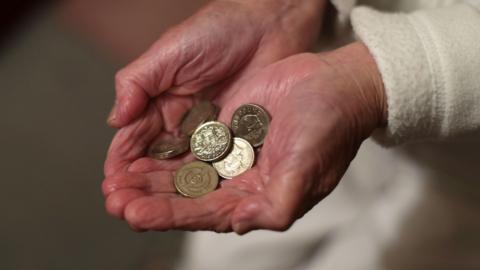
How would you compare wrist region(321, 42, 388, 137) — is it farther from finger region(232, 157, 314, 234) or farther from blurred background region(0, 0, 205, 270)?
blurred background region(0, 0, 205, 270)

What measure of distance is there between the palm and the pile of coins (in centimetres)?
2

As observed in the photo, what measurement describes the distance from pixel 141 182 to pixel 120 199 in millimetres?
58

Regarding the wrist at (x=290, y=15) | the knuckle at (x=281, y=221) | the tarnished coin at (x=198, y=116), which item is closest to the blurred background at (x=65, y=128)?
the tarnished coin at (x=198, y=116)

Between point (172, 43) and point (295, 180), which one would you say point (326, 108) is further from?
point (172, 43)

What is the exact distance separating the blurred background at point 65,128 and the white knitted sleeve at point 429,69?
833 millimetres

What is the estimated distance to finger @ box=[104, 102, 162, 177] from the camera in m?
0.79

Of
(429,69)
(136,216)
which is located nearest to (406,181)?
(429,69)

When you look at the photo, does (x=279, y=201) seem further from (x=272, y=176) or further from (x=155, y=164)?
(x=155, y=164)

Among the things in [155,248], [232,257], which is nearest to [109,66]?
[155,248]

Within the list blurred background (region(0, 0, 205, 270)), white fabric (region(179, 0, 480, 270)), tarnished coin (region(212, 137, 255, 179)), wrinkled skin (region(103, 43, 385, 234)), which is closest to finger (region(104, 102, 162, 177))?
wrinkled skin (region(103, 43, 385, 234))

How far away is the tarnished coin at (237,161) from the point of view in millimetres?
765

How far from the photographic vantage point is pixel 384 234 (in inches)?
37.3

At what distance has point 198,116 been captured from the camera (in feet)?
2.79

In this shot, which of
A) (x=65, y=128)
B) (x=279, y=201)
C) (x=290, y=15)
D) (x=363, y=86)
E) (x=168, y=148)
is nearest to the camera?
(x=279, y=201)
